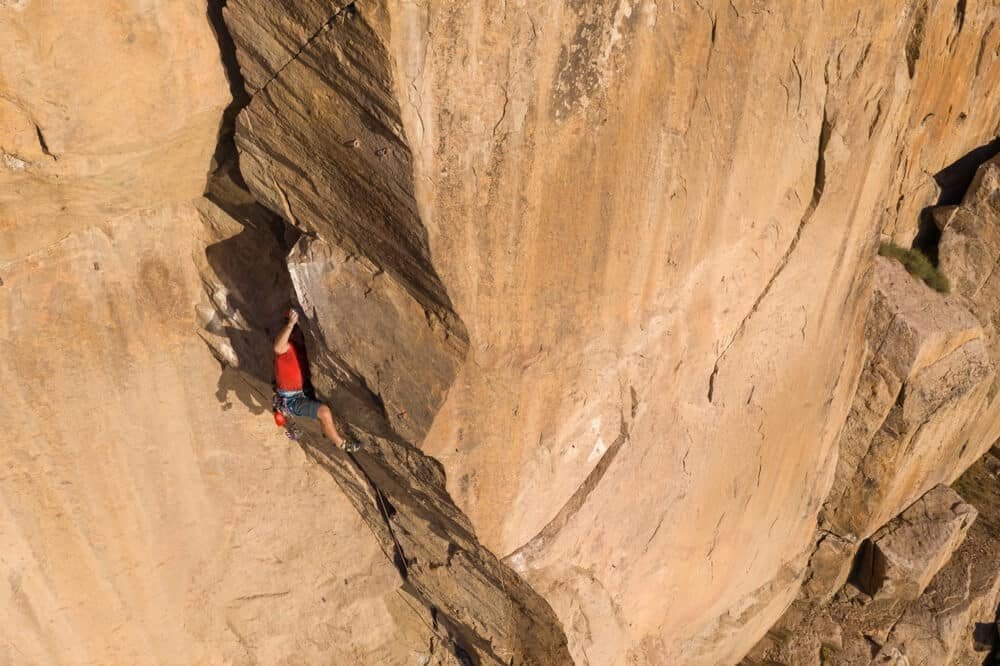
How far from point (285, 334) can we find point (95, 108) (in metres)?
1.32

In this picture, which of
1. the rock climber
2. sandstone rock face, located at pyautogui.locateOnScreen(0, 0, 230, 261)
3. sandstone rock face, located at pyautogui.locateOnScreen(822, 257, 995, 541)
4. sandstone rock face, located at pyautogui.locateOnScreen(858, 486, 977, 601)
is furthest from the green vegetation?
sandstone rock face, located at pyautogui.locateOnScreen(0, 0, 230, 261)

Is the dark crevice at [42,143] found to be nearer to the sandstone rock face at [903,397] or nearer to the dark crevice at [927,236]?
the sandstone rock face at [903,397]

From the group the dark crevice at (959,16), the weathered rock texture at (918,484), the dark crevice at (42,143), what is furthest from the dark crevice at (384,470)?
the dark crevice at (959,16)

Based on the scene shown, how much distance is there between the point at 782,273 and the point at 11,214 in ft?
13.8

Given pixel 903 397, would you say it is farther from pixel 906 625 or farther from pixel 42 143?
pixel 42 143

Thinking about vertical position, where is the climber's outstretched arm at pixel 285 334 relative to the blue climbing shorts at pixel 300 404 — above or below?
above

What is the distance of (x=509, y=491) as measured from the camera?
4.83m

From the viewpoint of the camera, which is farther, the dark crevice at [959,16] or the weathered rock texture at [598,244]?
the dark crevice at [959,16]

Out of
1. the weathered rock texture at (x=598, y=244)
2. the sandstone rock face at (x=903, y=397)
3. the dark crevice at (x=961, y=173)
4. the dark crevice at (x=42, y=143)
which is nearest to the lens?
the weathered rock texture at (x=598, y=244)

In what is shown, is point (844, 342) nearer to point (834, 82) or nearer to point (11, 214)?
point (834, 82)

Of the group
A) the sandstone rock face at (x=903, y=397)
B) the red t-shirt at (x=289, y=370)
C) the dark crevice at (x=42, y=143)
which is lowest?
the sandstone rock face at (x=903, y=397)

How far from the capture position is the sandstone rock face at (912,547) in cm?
800

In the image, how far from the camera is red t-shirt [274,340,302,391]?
4.64 m

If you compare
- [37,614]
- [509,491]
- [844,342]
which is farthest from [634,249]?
[37,614]
